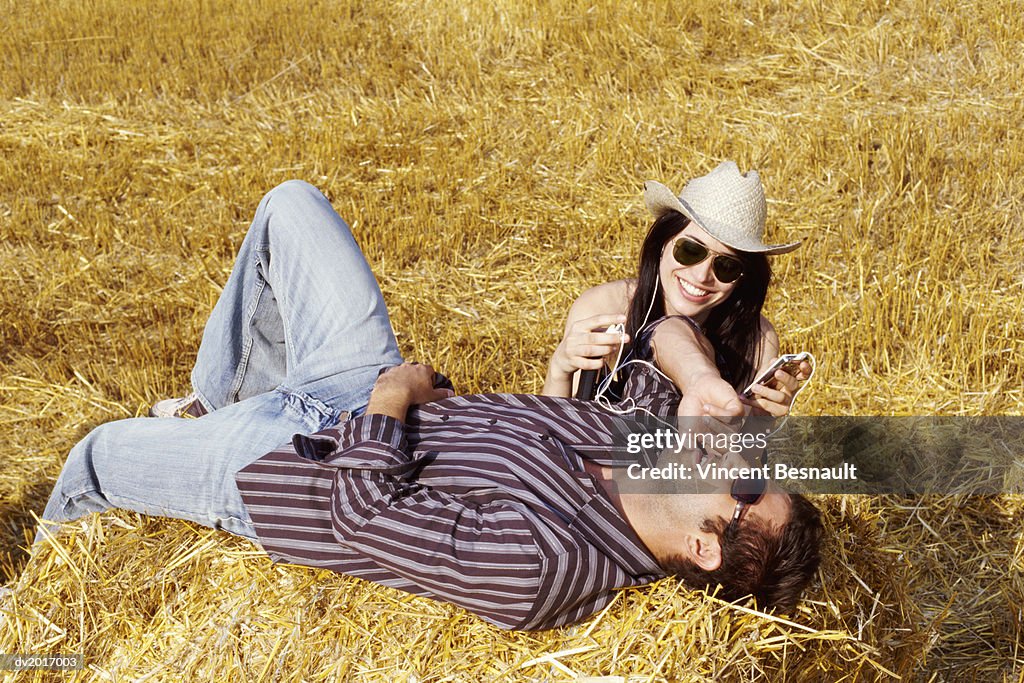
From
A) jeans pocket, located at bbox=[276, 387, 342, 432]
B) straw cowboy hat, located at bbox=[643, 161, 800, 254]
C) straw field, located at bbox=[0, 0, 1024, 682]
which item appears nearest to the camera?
straw field, located at bbox=[0, 0, 1024, 682]

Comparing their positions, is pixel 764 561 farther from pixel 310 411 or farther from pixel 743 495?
pixel 310 411

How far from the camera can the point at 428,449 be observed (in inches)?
115

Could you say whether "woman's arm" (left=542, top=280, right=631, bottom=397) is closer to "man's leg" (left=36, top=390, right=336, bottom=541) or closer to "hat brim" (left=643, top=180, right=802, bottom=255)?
"hat brim" (left=643, top=180, right=802, bottom=255)

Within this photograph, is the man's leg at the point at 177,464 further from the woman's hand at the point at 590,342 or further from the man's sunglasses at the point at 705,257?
Answer: the man's sunglasses at the point at 705,257

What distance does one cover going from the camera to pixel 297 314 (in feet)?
11.5

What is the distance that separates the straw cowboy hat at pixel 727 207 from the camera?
3303 millimetres

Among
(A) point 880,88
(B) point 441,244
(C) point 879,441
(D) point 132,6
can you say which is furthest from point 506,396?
(D) point 132,6

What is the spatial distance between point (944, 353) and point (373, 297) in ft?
10.5

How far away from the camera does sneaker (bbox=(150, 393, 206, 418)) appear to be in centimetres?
372

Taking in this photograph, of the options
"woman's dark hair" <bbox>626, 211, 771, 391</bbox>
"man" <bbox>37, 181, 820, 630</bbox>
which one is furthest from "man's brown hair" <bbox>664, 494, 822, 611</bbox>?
"woman's dark hair" <bbox>626, 211, 771, 391</bbox>

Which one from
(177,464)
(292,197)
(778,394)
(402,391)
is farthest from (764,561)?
(292,197)

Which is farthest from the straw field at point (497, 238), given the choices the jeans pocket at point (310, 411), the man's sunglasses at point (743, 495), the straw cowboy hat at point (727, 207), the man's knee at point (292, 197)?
the man's knee at point (292, 197)

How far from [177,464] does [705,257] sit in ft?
6.24

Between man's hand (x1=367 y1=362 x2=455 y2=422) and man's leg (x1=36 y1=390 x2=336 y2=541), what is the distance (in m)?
0.29
